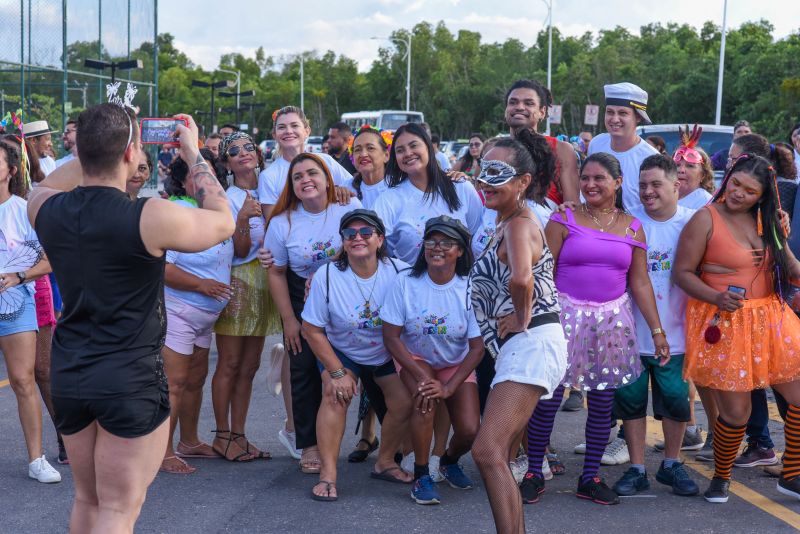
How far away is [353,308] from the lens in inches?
217

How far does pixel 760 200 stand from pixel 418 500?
2.52 m

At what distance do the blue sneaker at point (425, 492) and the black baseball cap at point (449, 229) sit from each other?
4.28 ft

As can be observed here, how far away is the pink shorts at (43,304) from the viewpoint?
5.88 m

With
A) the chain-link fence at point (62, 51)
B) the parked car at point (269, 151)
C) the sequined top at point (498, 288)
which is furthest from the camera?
the chain-link fence at point (62, 51)

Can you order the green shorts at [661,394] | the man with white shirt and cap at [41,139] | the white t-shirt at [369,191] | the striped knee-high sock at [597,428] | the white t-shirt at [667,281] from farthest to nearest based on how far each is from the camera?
the man with white shirt and cap at [41,139]
the white t-shirt at [369,191]
the white t-shirt at [667,281]
the green shorts at [661,394]
the striped knee-high sock at [597,428]

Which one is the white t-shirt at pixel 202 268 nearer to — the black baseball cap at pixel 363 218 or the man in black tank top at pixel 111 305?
the black baseball cap at pixel 363 218

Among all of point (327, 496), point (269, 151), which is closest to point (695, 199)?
point (327, 496)

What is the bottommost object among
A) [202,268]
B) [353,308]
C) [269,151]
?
[353,308]

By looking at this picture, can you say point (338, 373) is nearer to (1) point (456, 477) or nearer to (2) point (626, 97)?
(1) point (456, 477)

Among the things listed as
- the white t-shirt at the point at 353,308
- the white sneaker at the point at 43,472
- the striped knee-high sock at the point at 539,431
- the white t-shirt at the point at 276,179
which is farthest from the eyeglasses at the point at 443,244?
the white sneaker at the point at 43,472

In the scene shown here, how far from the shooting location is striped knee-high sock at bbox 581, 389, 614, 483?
538 cm

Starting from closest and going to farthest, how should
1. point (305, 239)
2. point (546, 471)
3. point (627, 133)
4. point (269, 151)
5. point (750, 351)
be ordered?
point (750, 351)
point (546, 471)
point (305, 239)
point (627, 133)
point (269, 151)

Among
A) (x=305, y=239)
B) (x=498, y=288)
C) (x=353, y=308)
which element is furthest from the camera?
(x=305, y=239)

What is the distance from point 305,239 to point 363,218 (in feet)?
1.82
